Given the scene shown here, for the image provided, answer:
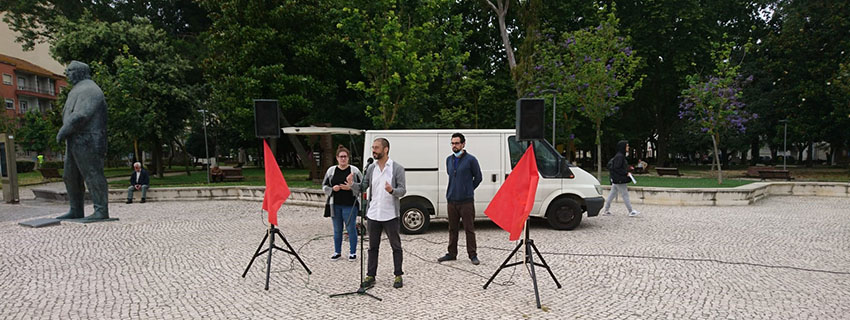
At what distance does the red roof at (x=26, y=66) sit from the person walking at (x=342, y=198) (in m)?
61.2

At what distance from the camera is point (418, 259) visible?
6496mm

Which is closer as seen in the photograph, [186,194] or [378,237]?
[378,237]

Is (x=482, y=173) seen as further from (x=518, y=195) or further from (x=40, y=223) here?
(x=40, y=223)

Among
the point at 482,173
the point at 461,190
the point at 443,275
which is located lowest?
the point at 443,275

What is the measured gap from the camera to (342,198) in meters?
6.38

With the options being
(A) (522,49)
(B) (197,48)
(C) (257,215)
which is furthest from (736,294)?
(B) (197,48)

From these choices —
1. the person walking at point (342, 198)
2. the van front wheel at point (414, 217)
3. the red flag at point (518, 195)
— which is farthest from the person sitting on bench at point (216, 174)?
the red flag at point (518, 195)

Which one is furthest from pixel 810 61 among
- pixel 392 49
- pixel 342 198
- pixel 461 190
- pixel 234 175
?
pixel 234 175

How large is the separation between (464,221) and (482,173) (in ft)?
7.50

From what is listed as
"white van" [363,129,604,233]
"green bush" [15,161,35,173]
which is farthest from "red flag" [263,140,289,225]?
"green bush" [15,161,35,173]

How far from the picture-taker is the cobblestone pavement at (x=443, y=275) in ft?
14.5

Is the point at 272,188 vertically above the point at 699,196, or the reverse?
the point at 272,188

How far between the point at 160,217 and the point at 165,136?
14350 mm

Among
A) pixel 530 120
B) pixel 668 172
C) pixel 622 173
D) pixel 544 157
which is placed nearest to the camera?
pixel 530 120
